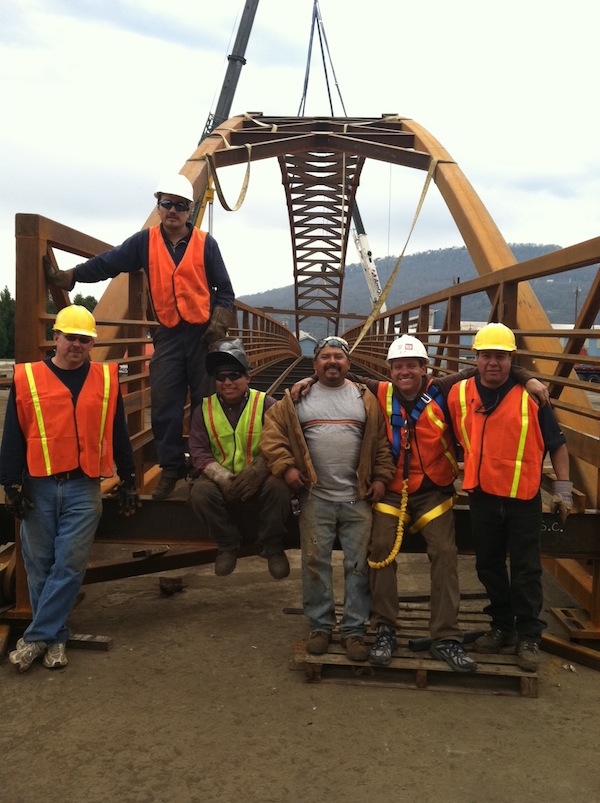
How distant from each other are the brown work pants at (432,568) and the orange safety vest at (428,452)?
84 millimetres

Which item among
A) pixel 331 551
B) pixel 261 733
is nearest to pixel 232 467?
pixel 331 551

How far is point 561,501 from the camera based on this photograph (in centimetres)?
393

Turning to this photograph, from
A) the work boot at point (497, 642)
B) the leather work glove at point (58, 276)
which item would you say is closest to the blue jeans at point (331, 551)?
the work boot at point (497, 642)

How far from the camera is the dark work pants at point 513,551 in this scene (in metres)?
3.94

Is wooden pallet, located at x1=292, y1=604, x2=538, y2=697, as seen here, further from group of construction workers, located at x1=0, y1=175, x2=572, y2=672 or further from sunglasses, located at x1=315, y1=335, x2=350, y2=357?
sunglasses, located at x1=315, y1=335, x2=350, y2=357

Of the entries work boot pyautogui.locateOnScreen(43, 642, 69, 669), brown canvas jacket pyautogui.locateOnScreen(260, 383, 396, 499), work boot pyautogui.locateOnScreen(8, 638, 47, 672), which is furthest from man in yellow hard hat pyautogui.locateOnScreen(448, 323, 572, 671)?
work boot pyautogui.locateOnScreen(8, 638, 47, 672)

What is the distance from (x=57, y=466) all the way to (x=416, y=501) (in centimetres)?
191

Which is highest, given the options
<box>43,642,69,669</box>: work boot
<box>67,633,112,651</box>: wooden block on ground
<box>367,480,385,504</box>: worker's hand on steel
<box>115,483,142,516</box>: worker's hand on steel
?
<box>367,480,385,504</box>: worker's hand on steel

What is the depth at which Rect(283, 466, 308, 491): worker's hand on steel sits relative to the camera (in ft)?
13.1

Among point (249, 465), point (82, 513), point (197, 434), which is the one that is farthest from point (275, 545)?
point (82, 513)

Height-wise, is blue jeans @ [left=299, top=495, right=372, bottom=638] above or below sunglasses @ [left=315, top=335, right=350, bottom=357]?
below

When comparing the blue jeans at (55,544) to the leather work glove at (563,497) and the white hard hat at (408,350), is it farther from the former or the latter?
the leather work glove at (563,497)

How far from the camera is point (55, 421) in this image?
4039 millimetres

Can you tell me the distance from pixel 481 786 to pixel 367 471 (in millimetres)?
1575
